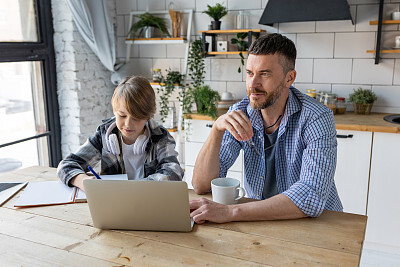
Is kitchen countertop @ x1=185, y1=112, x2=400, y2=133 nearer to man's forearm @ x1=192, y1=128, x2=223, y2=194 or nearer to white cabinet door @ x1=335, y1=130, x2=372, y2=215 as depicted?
white cabinet door @ x1=335, y1=130, x2=372, y2=215

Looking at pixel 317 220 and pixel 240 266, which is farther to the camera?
pixel 317 220

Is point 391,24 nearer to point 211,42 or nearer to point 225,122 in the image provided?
point 211,42

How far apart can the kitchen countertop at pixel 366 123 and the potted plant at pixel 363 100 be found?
1.9 inches

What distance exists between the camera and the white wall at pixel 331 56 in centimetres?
299

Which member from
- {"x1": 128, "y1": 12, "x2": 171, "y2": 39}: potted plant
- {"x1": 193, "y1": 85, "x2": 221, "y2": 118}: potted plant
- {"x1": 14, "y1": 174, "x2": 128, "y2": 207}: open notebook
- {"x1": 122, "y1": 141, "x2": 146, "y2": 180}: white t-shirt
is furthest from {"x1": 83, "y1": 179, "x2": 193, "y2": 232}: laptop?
{"x1": 128, "y1": 12, "x2": 171, "y2": 39}: potted plant

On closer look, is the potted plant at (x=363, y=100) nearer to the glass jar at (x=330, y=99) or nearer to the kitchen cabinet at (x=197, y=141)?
the glass jar at (x=330, y=99)

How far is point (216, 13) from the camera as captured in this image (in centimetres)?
326

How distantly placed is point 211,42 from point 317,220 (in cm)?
239

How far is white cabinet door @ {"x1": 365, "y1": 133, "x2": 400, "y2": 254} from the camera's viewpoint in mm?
2596

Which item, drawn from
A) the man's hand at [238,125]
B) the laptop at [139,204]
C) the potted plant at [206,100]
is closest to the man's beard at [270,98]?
the man's hand at [238,125]

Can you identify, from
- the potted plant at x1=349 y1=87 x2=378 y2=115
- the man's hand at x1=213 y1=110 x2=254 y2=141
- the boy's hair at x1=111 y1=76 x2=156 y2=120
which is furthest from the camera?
the potted plant at x1=349 y1=87 x2=378 y2=115

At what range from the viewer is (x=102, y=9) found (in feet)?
11.3

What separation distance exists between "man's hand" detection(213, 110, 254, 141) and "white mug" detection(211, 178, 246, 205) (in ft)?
0.54

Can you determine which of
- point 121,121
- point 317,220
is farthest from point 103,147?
point 317,220
